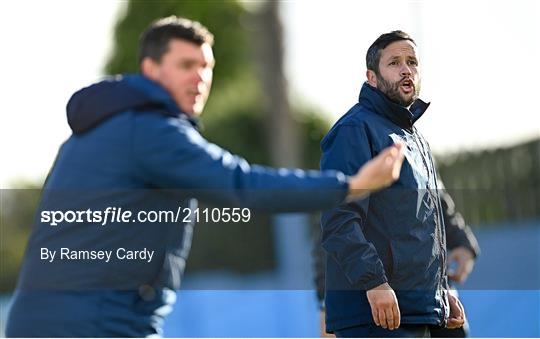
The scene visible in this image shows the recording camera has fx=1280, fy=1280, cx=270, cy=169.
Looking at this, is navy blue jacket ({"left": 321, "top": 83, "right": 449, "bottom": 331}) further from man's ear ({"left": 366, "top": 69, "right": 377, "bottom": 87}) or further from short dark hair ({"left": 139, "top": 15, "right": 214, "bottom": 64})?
short dark hair ({"left": 139, "top": 15, "right": 214, "bottom": 64})

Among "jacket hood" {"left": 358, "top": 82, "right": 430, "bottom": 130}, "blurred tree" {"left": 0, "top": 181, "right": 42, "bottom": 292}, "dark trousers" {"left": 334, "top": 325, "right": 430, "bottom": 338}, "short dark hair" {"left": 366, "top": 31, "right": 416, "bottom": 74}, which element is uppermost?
"blurred tree" {"left": 0, "top": 181, "right": 42, "bottom": 292}

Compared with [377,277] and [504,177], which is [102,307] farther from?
[504,177]

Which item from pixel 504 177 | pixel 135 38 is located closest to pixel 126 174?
pixel 504 177

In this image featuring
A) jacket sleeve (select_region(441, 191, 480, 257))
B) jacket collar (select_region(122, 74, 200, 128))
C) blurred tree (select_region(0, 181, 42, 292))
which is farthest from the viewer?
blurred tree (select_region(0, 181, 42, 292))

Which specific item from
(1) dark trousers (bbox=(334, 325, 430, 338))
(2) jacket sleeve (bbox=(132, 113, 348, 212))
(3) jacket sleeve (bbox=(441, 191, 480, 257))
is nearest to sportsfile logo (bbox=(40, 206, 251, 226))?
(2) jacket sleeve (bbox=(132, 113, 348, 212))

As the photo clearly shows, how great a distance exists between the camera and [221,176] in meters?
3.71

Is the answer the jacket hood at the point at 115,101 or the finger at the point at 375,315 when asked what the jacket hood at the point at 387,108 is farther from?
the jacket hood at the point at 115,101

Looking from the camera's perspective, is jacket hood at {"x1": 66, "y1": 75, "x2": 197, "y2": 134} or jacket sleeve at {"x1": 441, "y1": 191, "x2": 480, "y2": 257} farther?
jacket sleeve at {"x1": 441, "y1": 191, "x2": 480, "y2": 257}

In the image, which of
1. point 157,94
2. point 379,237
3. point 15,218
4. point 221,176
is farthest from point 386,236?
point 15,218

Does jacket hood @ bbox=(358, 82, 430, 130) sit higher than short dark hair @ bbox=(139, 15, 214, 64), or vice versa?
jacket hood @ bbox=(358, 82, 430, 130)

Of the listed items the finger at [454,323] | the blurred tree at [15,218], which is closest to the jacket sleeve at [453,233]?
the finger at [454,323]

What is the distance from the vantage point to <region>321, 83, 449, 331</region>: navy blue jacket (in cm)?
452

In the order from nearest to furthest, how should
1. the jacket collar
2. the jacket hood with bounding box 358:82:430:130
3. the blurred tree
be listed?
the jacket collar → the jacket hood with bounding box 358:82:430:130 → the blurred tree

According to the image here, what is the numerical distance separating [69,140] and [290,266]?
12.3m
